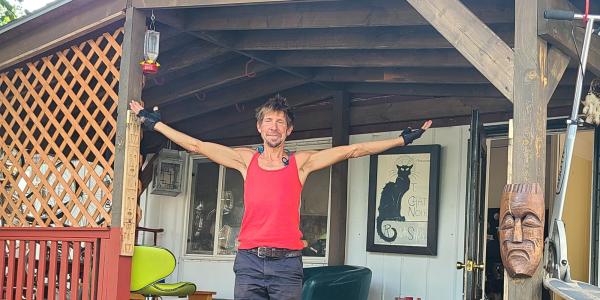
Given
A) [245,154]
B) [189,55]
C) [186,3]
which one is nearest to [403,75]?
[189,55]

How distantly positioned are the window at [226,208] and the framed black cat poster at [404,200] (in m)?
0.60

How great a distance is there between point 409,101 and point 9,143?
316 centimetres

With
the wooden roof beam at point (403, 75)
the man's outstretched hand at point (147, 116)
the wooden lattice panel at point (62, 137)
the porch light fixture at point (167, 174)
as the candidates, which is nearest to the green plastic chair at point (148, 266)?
the wooden lattice panel at point (62, 137)

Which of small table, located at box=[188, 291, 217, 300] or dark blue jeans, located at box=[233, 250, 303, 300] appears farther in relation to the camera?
small table, located at box=[188, 291, 217, 300]

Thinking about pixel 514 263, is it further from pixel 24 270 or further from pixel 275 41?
pixel 24 270

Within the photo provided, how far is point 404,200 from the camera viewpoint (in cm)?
659

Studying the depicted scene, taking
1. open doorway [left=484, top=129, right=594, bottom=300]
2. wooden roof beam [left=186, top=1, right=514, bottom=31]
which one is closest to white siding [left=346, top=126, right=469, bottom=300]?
open doorway [left=484, top=129, right=594, bottom=300]

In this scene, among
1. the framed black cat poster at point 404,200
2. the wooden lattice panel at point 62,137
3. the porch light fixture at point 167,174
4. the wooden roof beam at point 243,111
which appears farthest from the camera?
the porch light fixture at point 167,174

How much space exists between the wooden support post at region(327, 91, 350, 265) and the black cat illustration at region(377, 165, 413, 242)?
1.02ft

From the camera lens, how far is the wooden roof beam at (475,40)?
11.5ft

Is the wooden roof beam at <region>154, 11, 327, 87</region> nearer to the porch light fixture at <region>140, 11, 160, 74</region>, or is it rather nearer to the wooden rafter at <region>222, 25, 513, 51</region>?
the wooden rafter at <region>222, 25, 513, 51</region>

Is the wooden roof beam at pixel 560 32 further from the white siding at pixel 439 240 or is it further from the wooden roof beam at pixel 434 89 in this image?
the white siding at pixel 439 240

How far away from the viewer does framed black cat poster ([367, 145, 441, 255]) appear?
6.42 m

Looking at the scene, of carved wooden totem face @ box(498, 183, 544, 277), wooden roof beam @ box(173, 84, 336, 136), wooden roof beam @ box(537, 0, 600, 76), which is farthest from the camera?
wooden roof beam @ box(173, 84, 336, 136)
